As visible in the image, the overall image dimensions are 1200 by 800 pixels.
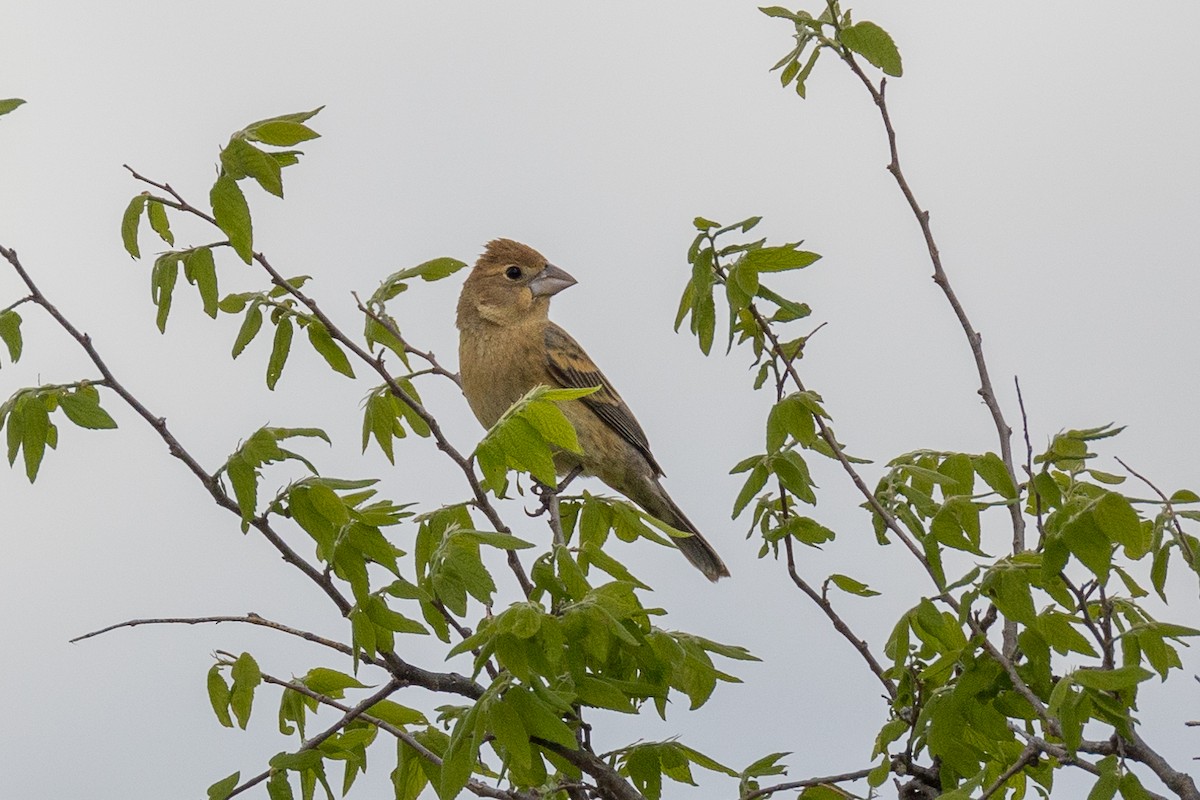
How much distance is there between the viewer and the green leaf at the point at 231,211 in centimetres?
Answer: 346

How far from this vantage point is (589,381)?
883cm

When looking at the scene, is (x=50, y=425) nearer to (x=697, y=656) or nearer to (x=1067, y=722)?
(x=697, y=656)

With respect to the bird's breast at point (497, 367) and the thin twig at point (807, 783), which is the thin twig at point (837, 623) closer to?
the thin twig at point (807, 783)

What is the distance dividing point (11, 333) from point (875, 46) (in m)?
2.49

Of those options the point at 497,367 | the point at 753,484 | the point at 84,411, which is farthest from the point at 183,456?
the point at 497,367

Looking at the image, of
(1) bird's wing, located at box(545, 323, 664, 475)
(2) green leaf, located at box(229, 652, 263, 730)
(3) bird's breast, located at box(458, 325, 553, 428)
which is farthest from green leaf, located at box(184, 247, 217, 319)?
(1) bird's wing, located at box(545, 323, 664, 475)

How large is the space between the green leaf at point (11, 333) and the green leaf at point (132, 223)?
37 centimetres

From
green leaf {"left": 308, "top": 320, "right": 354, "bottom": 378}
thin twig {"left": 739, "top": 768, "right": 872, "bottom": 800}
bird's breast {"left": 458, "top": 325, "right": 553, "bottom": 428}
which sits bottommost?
thin twig {"left": 739, "top": 768, "right": 872, "bottom": 800}

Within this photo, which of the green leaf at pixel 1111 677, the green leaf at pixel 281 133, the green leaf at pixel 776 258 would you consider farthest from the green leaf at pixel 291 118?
the green leaf at pixel 1111 677

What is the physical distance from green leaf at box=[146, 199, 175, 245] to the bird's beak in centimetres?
Answer: 500

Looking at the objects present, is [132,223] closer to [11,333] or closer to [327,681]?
[11,333]

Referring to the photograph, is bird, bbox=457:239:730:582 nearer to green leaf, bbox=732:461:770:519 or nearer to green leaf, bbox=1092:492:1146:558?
green leaf, bbox=732:461:770:519

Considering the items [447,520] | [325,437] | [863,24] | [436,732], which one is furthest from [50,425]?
[863,24]

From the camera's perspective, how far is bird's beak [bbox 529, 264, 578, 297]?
8.84 metres
